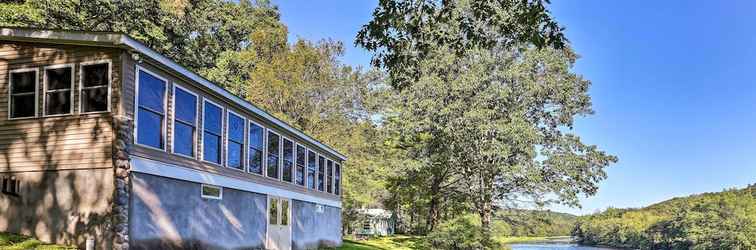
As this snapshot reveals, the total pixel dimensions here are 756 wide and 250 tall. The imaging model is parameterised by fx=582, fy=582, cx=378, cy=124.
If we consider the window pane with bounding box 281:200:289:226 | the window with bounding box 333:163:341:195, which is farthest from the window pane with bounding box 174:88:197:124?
the window with bounding box 333:163:341:195

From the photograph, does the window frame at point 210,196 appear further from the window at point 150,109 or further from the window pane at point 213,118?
the window at point 150,109

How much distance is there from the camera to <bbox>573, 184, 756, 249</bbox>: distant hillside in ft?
198

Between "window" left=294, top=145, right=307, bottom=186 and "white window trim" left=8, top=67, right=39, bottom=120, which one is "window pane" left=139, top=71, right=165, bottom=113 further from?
"window" left=294, top=145, right=307, bottom=186

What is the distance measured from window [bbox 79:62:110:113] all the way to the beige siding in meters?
0.10

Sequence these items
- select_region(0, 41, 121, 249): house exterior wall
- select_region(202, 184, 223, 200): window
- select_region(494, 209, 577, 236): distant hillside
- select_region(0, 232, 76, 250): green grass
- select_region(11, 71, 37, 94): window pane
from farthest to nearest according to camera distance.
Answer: select_region(494, 209, 577, 236): distant hillside, select_region(202, 184, 223, 200): window, select_region(11, 71, 37, 94): window pane, select_region(0, 41, 121, 249): house exterior wall, select_region(0, 232, 76, 250): green grass

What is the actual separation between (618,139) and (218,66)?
2575cm

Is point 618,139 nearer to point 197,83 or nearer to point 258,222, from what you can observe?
point 258,222

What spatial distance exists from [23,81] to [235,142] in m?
4.80

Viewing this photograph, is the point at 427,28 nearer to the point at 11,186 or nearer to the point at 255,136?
the point at 11,186

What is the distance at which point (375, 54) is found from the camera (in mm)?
7957

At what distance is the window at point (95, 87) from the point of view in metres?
9.57

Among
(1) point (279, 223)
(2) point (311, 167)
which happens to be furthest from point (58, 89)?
(2) point (311, 167)

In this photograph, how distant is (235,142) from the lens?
45.6ft

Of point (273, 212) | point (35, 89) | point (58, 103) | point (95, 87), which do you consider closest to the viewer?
point (95, 87)
